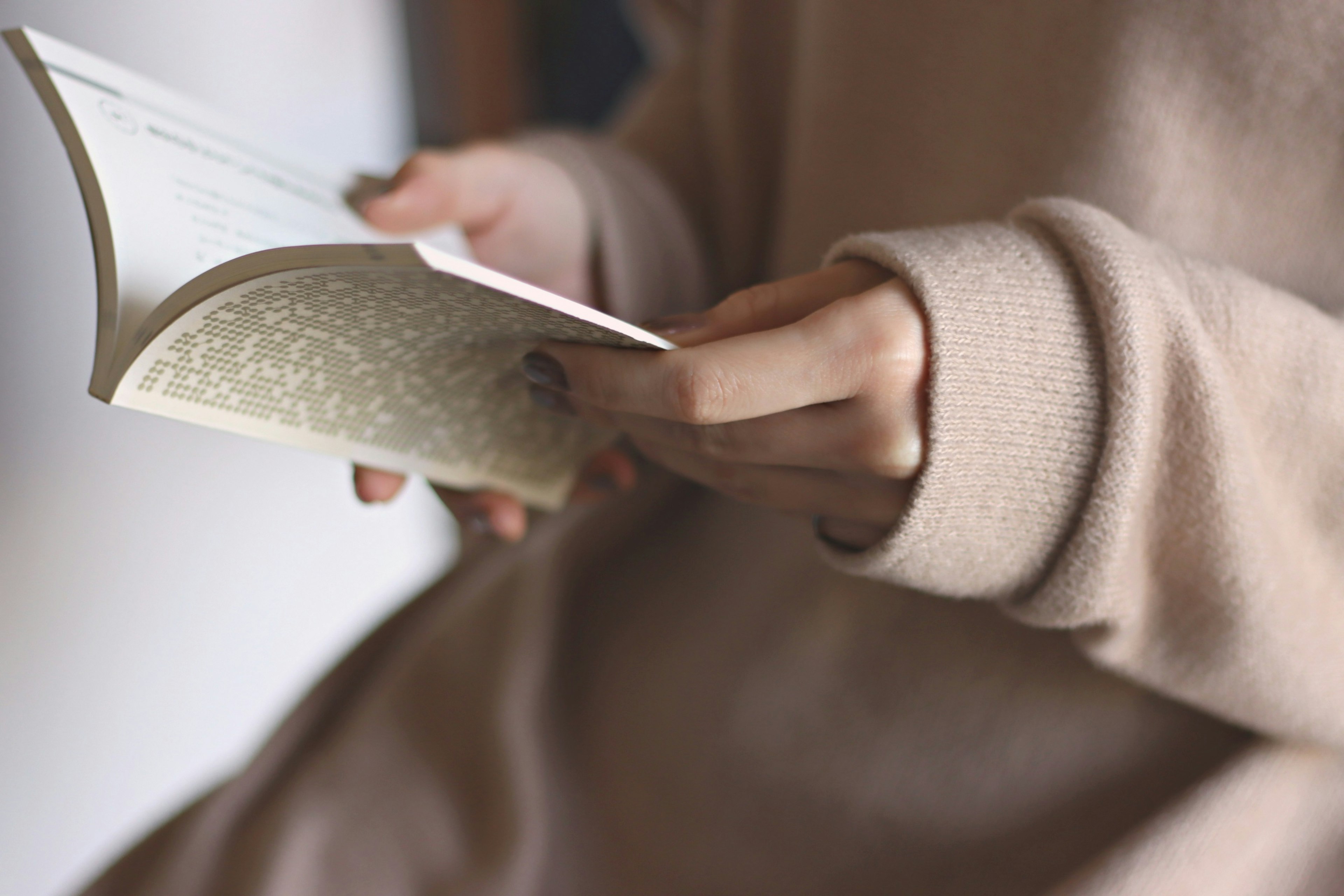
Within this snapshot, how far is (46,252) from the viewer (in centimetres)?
53

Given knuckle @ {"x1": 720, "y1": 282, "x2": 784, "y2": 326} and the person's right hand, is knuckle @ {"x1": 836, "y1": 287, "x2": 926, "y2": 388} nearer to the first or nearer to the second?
knuckle @ {"x1": 720, "y1": 282, "x2": 784, "y2": 326}

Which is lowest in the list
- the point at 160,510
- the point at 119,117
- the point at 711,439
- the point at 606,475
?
the point at 160,510

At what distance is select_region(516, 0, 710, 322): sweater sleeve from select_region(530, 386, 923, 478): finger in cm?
24

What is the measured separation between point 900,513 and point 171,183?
33 cm

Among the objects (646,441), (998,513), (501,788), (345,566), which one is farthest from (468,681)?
(345,566)

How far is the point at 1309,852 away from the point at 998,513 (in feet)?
0.87

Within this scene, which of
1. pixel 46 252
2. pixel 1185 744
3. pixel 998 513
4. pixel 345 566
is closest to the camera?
pixel 998 513

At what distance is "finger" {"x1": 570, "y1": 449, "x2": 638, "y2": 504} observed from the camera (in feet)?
1.73

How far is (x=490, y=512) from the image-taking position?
0.50m

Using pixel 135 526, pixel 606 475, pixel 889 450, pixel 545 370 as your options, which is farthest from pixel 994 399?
pixel 135 526

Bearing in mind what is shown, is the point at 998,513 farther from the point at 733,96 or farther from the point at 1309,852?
the point at 733,96

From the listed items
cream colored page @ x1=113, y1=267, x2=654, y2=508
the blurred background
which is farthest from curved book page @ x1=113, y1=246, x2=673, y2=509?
the blurred background

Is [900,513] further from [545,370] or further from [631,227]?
[631,227]

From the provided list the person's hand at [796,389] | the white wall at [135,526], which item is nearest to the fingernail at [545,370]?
the person's hand at [796,389]
